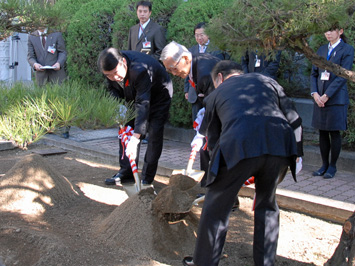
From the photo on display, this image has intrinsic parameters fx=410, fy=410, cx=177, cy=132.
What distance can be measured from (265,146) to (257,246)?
2.58 feet

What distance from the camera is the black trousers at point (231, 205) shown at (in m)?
2.70

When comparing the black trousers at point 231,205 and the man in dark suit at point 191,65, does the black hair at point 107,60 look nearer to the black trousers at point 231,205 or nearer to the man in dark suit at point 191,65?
A: the man in dark suit at point 191,65

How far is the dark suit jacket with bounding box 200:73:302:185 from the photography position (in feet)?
8.52

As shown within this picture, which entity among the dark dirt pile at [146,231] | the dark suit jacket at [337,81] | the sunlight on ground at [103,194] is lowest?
the sunlight on ground at [103,194]

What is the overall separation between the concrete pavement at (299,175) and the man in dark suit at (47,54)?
1.22 meters

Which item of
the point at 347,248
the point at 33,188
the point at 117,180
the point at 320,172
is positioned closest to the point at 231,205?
the point at 347,248

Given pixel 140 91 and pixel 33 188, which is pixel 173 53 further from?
pixel 33 188

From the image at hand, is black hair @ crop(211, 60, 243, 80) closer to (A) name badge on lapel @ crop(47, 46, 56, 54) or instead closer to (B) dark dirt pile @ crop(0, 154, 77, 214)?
(B) dark dirt pile @ crop(0, 154, 77, 214)

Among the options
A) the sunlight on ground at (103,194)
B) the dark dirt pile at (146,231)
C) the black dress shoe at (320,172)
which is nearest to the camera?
the dark dirt pile at (146,231)

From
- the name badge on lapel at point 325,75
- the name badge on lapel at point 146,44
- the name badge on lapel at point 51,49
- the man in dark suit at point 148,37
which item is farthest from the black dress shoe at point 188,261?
the name badge on lapel at point 51,49

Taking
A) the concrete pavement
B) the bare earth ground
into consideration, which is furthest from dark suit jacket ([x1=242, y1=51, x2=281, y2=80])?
the bare earth ground

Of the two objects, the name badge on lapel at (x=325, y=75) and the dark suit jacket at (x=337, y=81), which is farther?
the name badge on lapel at (x=325, y=75)

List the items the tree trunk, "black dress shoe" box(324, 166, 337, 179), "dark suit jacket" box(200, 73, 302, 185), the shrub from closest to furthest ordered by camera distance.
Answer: "dark suit jacket" box(200, 73, 302, 185), the tree trunk, "black dress shoe" box(324, 166, 337, 179), the shrub

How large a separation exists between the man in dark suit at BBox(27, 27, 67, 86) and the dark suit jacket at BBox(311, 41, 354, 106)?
4.67m
